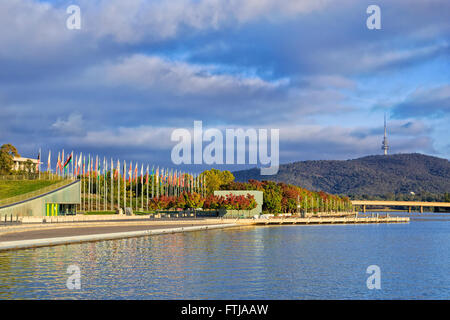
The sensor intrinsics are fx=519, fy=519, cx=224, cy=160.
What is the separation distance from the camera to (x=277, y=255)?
164 feet

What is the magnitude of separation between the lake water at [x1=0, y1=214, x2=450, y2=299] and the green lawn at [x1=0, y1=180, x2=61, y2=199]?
61.5m

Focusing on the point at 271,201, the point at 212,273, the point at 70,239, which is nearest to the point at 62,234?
the point at 70,239

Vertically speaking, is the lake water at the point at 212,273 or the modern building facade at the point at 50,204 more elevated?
the modern building facade at the point at 50,204

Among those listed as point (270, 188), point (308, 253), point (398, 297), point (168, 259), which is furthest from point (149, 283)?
point (270, 188)

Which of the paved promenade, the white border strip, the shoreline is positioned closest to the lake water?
the white border strip

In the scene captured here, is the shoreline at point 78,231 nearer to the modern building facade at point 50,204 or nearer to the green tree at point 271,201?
the modern building facade at point 50,204

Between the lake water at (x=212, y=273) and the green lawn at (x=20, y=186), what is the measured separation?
202 ft

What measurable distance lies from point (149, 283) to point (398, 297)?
1458 centimetres

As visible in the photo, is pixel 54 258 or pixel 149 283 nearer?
pixel 149 283

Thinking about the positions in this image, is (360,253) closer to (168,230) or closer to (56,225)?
(168,230)

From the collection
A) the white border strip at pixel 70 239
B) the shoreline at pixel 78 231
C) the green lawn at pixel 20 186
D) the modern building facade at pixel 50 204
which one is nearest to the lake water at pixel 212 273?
the white border strip at pixel 70 239

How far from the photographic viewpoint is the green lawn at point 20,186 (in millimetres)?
107963

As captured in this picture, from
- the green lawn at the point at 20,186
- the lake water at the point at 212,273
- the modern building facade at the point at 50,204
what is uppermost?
the green lawn at the point at 20,186
